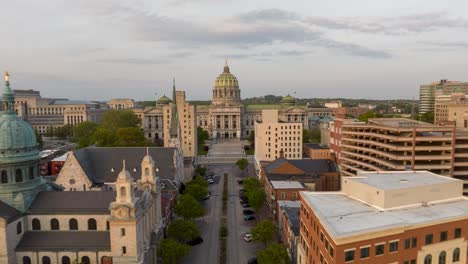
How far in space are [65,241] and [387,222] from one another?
133ft

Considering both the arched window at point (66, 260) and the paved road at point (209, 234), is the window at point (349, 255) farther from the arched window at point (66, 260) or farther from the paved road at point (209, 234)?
the arched window at point (66, 260)

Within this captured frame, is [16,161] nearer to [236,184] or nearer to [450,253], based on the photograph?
Answer: [450,253]

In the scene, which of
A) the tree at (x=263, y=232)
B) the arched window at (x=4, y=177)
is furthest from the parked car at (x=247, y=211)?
the arched window at (x=4, y=177)

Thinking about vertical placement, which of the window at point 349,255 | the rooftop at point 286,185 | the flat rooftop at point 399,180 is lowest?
the rooftop at point 286,185

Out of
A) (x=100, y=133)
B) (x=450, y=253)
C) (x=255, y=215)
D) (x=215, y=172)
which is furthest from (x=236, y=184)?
(x=450, y=253)

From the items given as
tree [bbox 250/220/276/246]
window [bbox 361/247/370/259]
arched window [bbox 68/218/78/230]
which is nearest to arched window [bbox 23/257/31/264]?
arched window [bbox 68/218/78/230]

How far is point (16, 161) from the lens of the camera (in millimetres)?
51188

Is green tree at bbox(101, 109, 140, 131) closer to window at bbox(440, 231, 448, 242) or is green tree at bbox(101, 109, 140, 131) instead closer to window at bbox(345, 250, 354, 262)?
window at bbox(345, 250, 354, 262)

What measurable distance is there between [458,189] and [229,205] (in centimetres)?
4973

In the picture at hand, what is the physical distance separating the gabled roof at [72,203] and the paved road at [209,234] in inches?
632

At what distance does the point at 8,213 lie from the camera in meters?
47.6

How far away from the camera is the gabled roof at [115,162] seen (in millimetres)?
82438

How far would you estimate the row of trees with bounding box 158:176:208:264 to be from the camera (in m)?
51.2

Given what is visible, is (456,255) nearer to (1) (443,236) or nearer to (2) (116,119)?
(1) (443,236)
